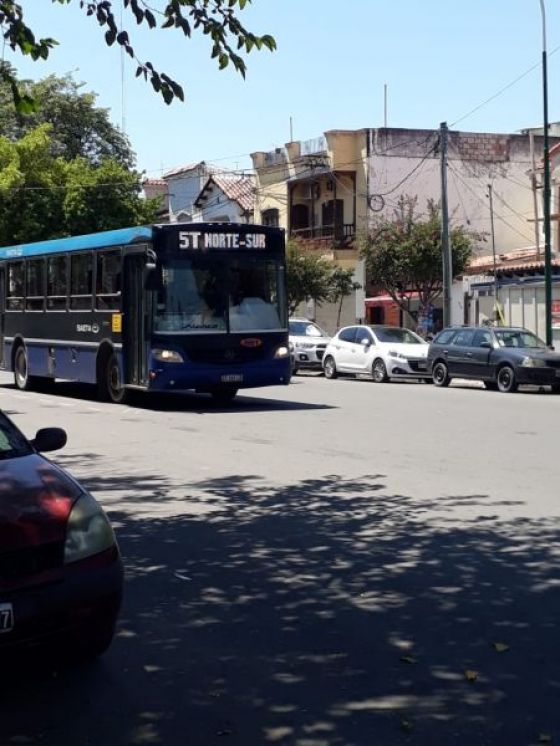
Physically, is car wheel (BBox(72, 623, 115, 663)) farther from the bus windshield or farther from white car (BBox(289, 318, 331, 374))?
white car (BBox(289, 318, 331, 374))

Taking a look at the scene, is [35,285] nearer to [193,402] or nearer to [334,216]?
[193,402]

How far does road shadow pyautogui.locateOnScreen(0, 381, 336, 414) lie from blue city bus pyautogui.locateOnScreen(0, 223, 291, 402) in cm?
38

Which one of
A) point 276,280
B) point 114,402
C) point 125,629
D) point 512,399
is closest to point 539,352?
point 512,399

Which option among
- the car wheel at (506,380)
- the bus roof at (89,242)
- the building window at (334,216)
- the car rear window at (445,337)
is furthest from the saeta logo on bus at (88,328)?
the building window at (334,216)

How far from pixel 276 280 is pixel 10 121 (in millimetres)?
44988

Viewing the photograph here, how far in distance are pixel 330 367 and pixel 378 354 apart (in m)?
2.24

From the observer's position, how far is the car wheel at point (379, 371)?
29625 mm

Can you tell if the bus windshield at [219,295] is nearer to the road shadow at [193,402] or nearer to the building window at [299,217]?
the road shadow at [193,402]

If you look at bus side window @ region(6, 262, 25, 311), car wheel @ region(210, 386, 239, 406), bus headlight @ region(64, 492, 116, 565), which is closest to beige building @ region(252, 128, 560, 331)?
bus side window @ region(6, 262, 25, 311)

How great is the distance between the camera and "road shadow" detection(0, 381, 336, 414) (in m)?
19.6

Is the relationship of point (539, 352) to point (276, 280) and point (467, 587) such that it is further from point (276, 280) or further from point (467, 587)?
point (467, 587)

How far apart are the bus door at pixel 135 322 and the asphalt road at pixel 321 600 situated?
4842 mm

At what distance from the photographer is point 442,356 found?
91.2ft

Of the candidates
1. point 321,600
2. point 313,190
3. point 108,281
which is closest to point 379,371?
point 108,281
